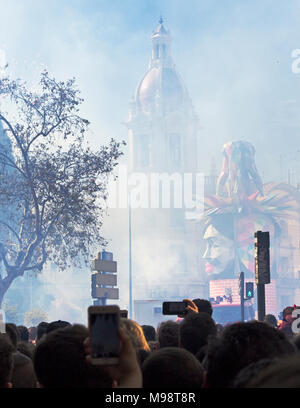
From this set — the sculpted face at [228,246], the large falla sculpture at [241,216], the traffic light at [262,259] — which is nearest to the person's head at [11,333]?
the traffic light at [262,259]

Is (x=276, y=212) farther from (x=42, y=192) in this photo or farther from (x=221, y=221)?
(x=42, y=192)

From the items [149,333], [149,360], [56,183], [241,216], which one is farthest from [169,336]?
[241,216]

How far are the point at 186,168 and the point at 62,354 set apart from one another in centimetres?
13829

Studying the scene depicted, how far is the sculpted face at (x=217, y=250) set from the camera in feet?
398

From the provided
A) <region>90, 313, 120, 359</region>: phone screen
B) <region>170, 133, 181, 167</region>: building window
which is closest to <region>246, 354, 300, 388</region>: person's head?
<region>90, 313, 120, 359</region>: phone screen

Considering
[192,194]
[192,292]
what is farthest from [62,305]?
[192,194]

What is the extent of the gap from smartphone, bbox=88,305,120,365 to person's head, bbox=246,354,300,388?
1086mm

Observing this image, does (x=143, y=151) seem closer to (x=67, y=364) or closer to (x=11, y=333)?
(x=11, y=333)

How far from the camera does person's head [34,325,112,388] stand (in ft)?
10.8

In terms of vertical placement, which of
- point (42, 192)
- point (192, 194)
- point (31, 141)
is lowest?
point (42, 192)

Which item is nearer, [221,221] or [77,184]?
[77,184]

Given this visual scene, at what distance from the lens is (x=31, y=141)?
33.5 m

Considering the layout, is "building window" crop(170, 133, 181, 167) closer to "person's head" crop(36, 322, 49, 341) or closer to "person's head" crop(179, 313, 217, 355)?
"person's head" crop(36, 322, 49, 341)

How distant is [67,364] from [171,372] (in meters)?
0.61
